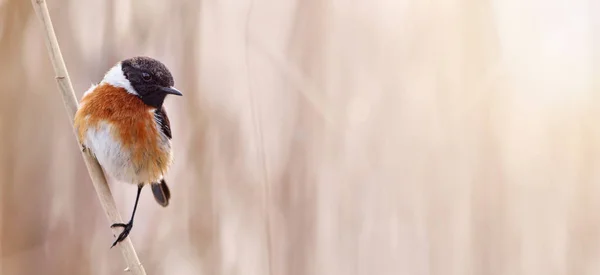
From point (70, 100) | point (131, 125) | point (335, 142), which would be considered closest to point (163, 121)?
point (131, 125)

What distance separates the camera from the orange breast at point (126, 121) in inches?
44.3

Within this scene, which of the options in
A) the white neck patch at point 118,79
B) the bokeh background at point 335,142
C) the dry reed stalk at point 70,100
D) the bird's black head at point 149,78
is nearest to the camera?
the dry reed stalk at point 70,100

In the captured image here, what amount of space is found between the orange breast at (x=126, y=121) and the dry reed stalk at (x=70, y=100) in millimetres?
197

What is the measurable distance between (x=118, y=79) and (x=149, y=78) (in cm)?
17

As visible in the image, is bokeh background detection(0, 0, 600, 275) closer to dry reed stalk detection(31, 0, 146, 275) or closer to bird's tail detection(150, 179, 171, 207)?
bird's tail detection(150, 179, 171, 207)

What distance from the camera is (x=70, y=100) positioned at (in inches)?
35.0

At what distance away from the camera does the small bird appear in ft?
3.31

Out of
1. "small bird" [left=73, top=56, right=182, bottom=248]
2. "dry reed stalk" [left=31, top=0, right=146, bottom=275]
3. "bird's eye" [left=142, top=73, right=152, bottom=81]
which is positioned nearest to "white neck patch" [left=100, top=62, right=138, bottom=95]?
"small bird" [left=73, top=56, right=182, bottom=248]

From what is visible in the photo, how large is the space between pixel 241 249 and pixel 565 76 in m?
1.23

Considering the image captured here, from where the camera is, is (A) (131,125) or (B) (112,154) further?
(A) (131,125)

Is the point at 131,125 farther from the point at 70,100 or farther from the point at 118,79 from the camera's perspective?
the point at 70,100

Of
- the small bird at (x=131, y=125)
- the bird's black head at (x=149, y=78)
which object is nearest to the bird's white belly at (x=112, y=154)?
the small bird at (x=131, y=125)

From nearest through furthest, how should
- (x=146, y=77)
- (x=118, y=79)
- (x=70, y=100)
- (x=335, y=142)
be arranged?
(x=70, y=100), (x=146, y=77), (x=118, y=79), (x=335, y=142)

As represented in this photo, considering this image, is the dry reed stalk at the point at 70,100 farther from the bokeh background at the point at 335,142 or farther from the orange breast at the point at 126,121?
the bokeh background at the point at 335,142
